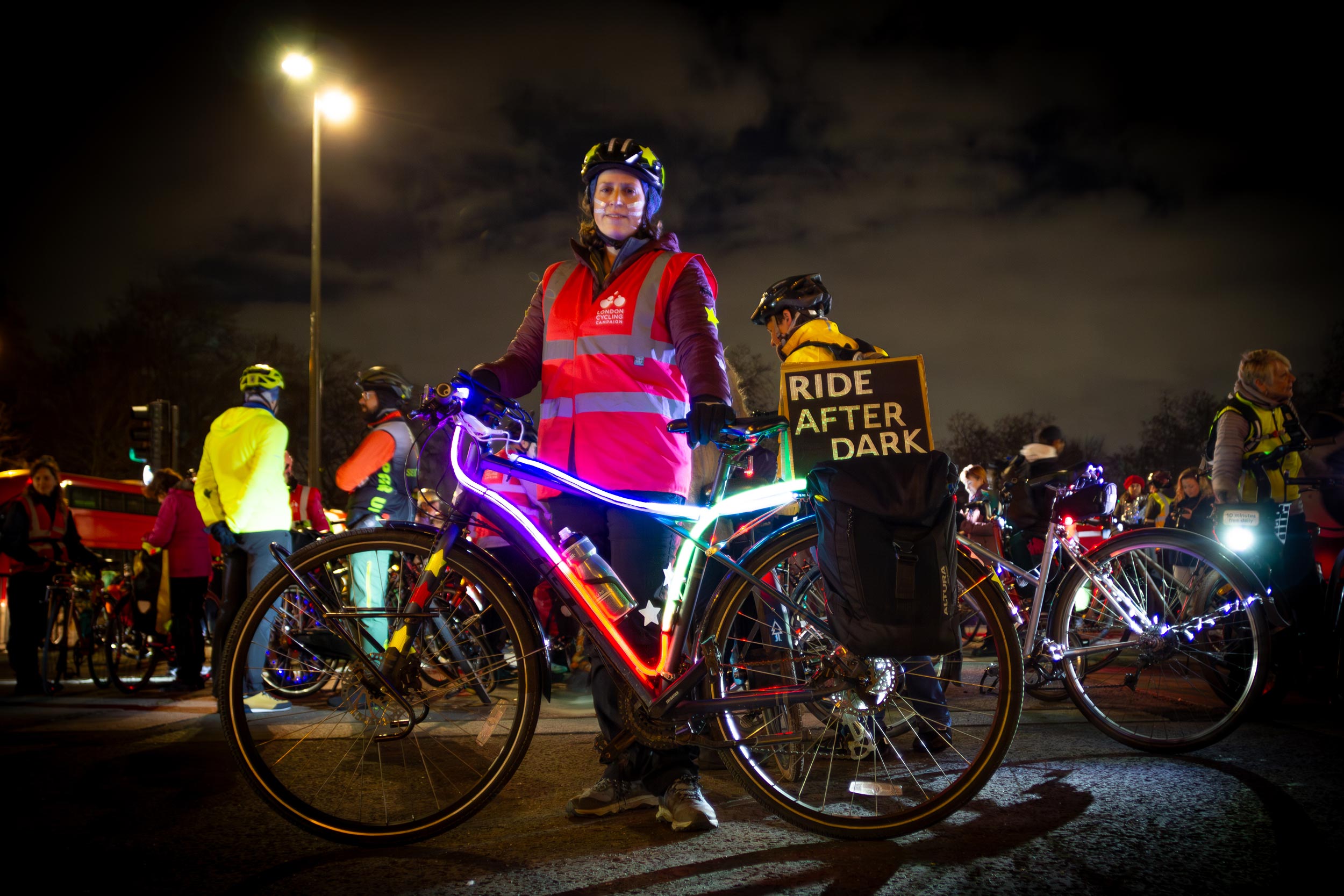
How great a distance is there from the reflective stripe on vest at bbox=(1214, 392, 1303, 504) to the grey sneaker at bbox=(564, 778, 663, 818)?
4041 mm

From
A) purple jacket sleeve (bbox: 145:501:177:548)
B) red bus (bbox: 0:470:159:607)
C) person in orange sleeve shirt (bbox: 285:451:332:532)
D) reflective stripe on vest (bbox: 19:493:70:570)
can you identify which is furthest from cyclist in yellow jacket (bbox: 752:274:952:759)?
red bus (bbox: 0:470:159:607)

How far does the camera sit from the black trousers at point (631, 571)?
9.45 ft

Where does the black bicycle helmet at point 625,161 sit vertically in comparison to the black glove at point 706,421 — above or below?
above

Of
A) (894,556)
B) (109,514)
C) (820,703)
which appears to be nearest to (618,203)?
(894,556)

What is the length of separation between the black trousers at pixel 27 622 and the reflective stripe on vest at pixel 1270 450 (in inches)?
329

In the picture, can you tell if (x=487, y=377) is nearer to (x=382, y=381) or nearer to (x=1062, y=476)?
(x=1062, y=476)

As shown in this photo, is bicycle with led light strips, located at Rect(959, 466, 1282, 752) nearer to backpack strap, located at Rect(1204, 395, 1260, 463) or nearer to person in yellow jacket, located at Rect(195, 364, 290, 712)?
backpack strap, located at Rect(1204, 395, 1260, 463)

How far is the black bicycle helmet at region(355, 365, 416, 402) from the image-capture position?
→ 6.23 meters

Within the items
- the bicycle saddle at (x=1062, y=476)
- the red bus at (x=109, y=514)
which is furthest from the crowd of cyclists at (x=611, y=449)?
the red bus at (x=109, y=514)

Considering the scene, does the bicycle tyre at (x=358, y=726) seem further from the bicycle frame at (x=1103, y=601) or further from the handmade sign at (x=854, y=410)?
the bicycle frame at (x=1103, y=601)

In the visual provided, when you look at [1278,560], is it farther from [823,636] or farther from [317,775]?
[317,775]

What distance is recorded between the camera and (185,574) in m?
6.79

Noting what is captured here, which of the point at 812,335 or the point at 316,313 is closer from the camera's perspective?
the point at 812,335

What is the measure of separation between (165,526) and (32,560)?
0.97 meters
